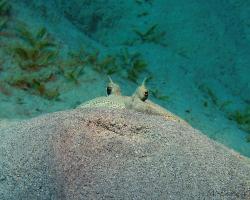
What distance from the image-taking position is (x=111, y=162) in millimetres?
1685

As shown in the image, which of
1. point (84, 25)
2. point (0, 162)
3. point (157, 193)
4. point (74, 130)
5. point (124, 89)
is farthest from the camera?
point (84, 25)

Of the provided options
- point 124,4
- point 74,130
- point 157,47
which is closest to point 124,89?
point 157,47

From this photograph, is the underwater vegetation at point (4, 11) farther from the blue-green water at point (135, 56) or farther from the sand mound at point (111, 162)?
the sand mound at point (111, 162)

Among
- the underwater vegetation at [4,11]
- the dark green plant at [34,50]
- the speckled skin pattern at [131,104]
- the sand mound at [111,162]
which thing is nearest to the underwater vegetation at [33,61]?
the dark green plant at [34,50]

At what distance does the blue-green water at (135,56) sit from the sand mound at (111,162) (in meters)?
2.01

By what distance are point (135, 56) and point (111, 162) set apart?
187 inches

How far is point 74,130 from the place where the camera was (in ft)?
6.02

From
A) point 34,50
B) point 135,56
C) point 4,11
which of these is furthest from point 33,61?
point 135,56

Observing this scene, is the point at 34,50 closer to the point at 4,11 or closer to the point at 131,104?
the point at 4,11

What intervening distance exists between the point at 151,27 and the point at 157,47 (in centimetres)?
48

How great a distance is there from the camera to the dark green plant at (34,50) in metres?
4.56

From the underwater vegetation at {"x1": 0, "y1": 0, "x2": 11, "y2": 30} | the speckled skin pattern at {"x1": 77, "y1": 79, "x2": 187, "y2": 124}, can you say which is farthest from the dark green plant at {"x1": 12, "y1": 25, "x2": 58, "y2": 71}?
the speckled skin pattern at {"x1": 77, "y1": 79, "x2": 187, "y2": 124}

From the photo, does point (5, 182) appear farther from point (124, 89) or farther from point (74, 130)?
point (124, 89)

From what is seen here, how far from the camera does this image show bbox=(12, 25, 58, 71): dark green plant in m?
4.56
